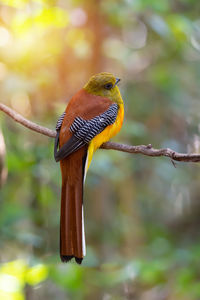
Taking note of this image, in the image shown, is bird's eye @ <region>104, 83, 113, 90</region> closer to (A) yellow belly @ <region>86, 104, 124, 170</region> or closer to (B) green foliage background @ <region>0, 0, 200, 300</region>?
(A) yellow belly @ <region>86, 104, 124, 170</region>

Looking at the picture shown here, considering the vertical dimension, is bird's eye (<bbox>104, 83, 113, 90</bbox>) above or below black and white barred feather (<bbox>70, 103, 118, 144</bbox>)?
above

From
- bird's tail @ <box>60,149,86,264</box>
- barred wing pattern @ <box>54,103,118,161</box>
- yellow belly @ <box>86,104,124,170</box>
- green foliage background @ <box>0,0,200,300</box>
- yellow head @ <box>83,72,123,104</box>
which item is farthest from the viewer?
green foliage background @ <box>0,0,200,300</box>

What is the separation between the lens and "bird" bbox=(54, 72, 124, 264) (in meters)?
2.04

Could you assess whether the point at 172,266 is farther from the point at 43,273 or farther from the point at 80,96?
the point at 80,96

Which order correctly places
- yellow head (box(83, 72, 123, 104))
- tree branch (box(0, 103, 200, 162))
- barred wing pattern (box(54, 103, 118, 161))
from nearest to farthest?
tree branch (box(0, 103, 200, 162))
barred wing pattern (box(54, 103, 118, 161))
yellow head (box(83, 72, 123, 104))

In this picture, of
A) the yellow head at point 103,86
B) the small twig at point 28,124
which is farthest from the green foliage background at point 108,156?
the yellow head at point 103,86

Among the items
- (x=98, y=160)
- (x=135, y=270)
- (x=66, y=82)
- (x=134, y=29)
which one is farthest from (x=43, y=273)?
(x=134, y=29)

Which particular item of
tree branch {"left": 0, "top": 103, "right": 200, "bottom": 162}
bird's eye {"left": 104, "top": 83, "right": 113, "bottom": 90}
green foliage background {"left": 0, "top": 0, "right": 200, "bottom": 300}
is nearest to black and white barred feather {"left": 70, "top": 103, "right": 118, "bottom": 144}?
tree branch {"left": 0, "top": 103, "right": 200, "bottom": 162}

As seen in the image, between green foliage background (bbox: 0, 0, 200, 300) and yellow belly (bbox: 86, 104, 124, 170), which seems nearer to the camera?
yellow belly (bbox: 86, 104, 124, 170)

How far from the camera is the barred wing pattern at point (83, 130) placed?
7.70ft

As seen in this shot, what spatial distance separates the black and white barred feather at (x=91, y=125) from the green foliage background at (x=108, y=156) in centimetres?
53

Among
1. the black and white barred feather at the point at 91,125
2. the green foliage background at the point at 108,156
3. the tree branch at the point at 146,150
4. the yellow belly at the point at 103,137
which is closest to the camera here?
the tree branch at the point at 146,150

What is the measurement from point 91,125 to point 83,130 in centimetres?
11

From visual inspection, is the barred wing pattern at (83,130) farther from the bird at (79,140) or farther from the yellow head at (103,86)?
the yellow head at (103,86)
